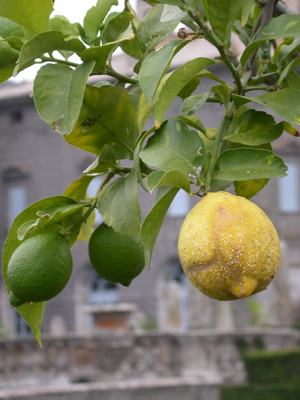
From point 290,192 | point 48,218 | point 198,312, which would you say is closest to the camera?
point 48,218

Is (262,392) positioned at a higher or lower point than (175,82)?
lower

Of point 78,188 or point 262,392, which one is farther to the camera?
point 262,392

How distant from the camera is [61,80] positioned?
26.7 inches

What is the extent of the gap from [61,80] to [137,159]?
10 centimetres

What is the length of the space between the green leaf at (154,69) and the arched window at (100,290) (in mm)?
11925

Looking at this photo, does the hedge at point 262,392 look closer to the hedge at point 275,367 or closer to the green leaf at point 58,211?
the hedge at point 275,367

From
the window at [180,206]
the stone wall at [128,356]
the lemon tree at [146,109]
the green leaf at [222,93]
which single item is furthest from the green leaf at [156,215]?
the window at [180,206]

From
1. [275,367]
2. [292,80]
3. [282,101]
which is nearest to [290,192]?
[275,367]

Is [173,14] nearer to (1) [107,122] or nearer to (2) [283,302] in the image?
(1) [107,122]

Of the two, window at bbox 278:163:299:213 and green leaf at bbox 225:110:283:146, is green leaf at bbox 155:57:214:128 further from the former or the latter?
window at bbox 278:163:299:213

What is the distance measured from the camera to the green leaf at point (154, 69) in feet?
2.09

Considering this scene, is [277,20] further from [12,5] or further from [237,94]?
[12,5]

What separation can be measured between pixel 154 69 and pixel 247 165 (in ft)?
0.37

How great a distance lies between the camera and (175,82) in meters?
0.66
